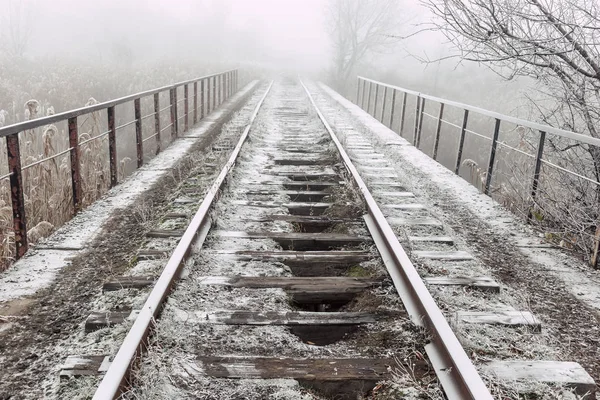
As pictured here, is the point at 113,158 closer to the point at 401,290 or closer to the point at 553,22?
the point at 401,290

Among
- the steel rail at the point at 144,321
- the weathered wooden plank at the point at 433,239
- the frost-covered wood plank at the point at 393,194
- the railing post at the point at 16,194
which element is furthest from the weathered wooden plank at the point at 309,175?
the railing post at the point at 16,194

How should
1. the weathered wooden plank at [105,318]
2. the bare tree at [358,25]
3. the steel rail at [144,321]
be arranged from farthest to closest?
1. the bare tree at [358,25]
2. the weathered wooden plank at [105,318]
3. the steel rail at [144,321]

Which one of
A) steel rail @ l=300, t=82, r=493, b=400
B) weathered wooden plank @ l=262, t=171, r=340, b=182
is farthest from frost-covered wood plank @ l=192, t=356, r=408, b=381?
weathered wooden plank @ l=262, t=171, r=340, b=182

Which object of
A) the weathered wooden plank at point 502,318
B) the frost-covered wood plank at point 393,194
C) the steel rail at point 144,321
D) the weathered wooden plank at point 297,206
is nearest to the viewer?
the steel rail at point 144,321

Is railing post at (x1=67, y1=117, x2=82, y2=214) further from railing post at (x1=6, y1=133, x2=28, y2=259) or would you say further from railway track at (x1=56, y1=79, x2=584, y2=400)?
railing post at (x1=6, y1=133, x2=28, y2=259)

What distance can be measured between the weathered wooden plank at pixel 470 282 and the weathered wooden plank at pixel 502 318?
37cm

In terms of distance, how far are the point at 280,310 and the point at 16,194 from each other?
2.59 m

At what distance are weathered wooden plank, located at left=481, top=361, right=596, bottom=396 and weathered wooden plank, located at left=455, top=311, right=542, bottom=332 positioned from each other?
0.44m

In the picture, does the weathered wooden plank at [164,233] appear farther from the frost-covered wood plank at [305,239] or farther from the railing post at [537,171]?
the railing post at [537,171]

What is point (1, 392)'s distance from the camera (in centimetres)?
244

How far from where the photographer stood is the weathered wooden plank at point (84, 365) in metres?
2.50

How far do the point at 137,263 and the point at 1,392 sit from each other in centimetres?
157

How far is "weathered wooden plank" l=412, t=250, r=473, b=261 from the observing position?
4.22 meters

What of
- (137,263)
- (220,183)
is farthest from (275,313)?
(220,183)
